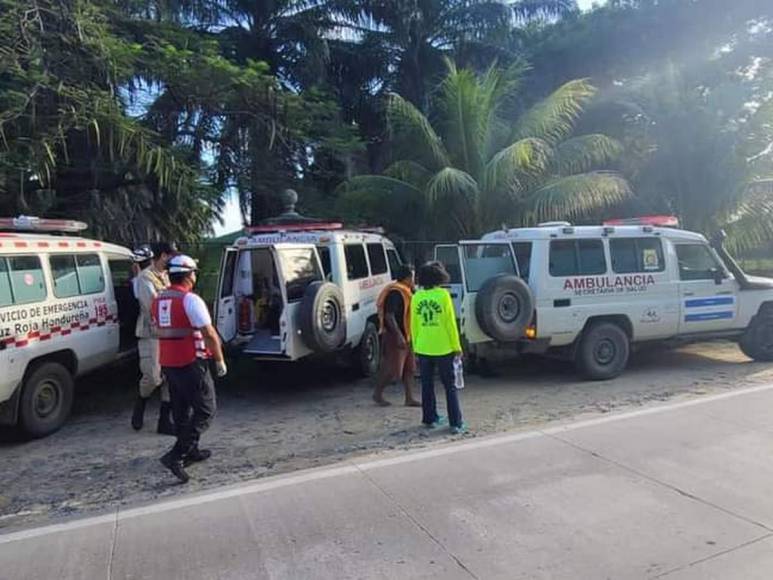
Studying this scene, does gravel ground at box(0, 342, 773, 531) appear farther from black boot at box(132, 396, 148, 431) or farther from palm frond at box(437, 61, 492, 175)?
palm frond at box(437, 61, 492, 175)

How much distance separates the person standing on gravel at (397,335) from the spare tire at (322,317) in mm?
611

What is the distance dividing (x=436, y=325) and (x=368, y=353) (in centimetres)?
311

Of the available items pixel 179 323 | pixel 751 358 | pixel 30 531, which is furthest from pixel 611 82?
pixel 30 531

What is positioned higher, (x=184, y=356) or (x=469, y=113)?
(x=469, y=113)

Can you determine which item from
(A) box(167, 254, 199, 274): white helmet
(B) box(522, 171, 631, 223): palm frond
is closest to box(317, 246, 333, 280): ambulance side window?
(A) box(167, 254, 199, 274): white helmet

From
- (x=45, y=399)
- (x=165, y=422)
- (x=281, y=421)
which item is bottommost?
(x=281, y=421)

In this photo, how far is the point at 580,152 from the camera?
13414 millimetres

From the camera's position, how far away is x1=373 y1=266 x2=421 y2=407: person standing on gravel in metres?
7.16

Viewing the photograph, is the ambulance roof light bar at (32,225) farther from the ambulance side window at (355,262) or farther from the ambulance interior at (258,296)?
the ambulance side window at (355,262)

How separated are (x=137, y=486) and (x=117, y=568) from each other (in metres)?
1.46

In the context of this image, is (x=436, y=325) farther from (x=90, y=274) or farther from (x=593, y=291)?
(x=90, y=274)

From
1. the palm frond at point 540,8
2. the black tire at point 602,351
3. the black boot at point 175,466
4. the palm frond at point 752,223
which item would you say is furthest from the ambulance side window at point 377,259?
the palm frond at point 540,8

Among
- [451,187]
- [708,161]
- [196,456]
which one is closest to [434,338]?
[196,456]

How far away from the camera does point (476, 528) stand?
12.4ft
